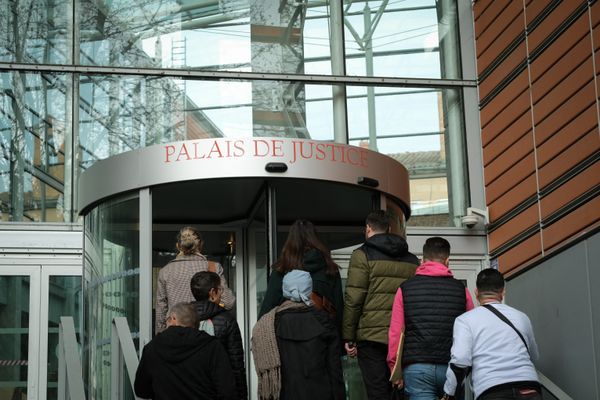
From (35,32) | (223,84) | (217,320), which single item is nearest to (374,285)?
(217,320)

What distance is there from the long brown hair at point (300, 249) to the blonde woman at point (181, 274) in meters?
0.64

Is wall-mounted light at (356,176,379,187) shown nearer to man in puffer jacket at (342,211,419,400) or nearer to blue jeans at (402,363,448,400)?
man in puffer jacket at (342,211,419,400)

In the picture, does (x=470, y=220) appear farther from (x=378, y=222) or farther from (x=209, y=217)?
(x=378, y=222)

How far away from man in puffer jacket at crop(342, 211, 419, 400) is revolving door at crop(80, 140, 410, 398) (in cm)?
137

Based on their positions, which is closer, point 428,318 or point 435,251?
point 428,318

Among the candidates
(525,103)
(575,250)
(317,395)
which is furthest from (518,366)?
(525,103)

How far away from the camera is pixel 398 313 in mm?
8148

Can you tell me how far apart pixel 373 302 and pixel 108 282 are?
235cm

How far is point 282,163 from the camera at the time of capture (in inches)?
383

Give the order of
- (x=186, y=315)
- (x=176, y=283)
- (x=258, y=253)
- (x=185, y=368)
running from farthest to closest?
(x=258, y=253) < (x=176, y=283) < (x=186, y=315) < (x=185, y=368)

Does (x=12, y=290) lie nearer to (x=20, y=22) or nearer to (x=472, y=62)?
(x=20, y=22)

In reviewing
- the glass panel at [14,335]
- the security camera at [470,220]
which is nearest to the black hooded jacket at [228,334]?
the glass panel at [14,335]

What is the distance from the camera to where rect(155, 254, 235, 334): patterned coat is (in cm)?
912

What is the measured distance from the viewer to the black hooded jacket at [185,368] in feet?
25.0
